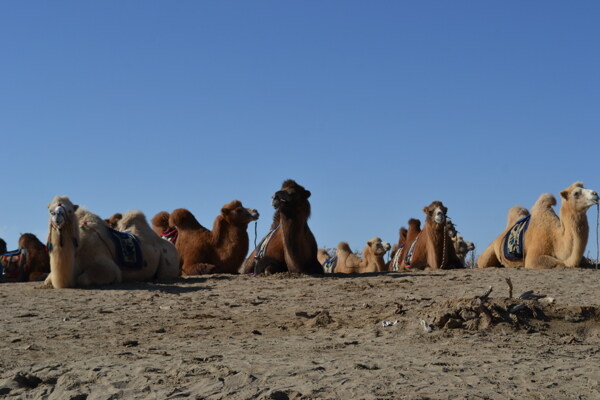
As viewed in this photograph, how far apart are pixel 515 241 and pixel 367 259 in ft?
18.4

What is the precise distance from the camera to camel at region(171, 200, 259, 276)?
1666 cm

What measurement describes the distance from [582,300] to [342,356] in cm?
418

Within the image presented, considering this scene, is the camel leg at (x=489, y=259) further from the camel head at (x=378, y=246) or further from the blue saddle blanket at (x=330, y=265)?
the blue saddle blanket at (x=330, y=265)

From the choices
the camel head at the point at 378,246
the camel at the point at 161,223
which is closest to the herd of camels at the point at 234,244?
the camel at the point at 161,223

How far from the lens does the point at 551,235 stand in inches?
594

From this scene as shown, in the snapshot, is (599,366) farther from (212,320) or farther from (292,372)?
(212,320)

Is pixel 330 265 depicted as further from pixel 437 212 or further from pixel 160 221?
pixel 437 212

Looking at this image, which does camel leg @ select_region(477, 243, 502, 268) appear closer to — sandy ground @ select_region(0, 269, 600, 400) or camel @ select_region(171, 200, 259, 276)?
camel @ select_region(171, 200, 259, 276)

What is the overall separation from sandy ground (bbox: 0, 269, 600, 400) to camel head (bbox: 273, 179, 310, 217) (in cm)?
306

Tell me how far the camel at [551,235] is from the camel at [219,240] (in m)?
4.65

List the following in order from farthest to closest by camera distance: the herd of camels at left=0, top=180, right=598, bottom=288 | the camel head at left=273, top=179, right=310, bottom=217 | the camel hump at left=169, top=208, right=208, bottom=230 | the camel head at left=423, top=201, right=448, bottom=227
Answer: the camel hump at left=169, top=208, right=208, bottom=230 < the camel head at left=423, top=201, right=448, bottom=227 < the camel head at left=273, top=179, right=310, bottom=217 < the herd of camels at left=0, top=180, right=598, bottom=288

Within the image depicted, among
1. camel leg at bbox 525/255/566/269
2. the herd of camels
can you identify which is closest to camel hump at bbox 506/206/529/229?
the herd of camels

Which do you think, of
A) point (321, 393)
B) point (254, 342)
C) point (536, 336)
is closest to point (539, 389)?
point (321, 393)

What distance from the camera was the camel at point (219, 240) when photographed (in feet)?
54.6
